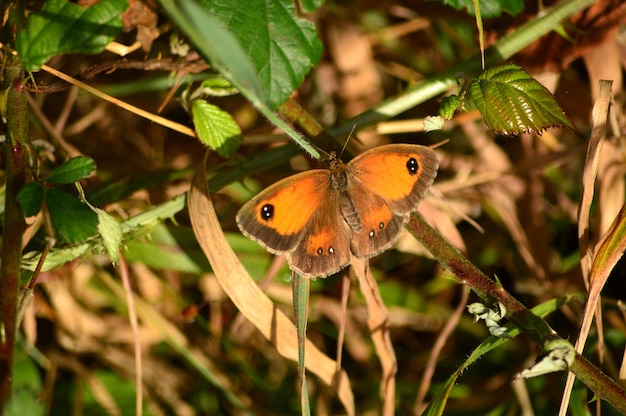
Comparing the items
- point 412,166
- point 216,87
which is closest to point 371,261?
point 412,166

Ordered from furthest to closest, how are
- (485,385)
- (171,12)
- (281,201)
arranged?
(485,385), (281,201), (171,12)

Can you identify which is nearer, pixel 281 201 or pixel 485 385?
pixel 281 201

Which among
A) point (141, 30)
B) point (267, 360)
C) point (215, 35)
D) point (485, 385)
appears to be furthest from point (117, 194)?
point (485, 385)

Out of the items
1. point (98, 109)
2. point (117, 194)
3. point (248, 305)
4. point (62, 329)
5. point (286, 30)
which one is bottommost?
point (62, 329)

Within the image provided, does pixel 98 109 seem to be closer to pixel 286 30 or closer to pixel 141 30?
pixel 141 30

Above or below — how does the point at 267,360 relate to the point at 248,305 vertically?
below

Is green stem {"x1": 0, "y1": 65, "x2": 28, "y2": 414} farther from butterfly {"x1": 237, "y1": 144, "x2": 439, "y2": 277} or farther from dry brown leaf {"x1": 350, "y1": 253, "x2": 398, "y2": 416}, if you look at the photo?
dry brown leaf {"x1": 350, "y1": 253, "x2": 398, "y2": 416}

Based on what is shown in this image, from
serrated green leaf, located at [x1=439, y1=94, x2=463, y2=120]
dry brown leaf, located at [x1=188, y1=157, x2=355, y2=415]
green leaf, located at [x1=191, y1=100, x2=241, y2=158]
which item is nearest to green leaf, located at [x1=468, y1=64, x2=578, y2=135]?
serrated green leaf, located at [x1=439, y1=94, x2=463, y2=120]
